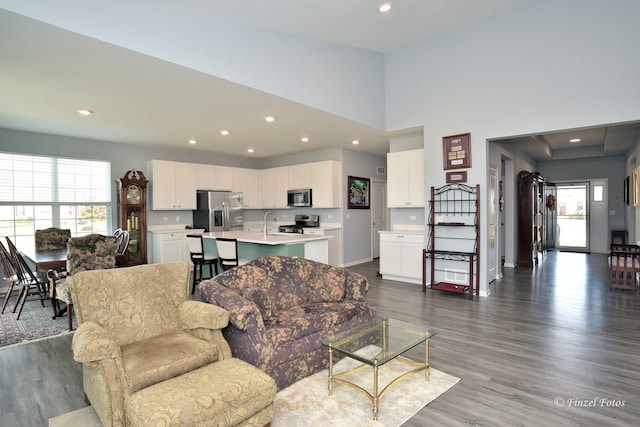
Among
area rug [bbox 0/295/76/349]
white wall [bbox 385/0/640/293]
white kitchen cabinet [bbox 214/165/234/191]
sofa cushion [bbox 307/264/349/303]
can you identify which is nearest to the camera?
sofa cushion [bbox 307/264/349/303]

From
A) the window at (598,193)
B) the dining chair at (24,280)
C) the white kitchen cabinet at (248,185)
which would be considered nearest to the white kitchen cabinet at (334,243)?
the white kitchen cabinet at (248,185)

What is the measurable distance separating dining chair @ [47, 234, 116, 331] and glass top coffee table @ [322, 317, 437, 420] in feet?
10.6

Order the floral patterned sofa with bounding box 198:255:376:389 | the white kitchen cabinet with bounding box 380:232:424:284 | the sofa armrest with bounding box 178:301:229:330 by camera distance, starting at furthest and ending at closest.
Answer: the white kitchen cabinet with bounding box 380:232:424:284, the floral patterned sofa with bounding box 198:255:376:389, the sofa armrest with bounding box 178:301:229:330

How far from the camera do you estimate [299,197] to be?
7859mm

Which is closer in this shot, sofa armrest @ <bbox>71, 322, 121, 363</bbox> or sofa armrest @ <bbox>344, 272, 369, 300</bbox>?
sofa armrest @ <bbox>71, 322, 121, 363</bbox>

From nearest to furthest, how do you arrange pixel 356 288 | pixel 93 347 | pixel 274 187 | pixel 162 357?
pixel 93 347
pixel 162 357
pixel 356 288
pixel 274 187

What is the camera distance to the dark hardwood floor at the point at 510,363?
222cm

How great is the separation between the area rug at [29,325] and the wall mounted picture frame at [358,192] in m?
5.35

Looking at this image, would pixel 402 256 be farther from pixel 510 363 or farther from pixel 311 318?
pixel 311 318

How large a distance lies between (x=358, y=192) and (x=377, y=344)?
18.6 feet

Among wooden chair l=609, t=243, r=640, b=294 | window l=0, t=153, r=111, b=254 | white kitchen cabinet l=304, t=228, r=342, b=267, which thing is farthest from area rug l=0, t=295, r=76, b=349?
wooden chair l=609, t=243, r=640, b=294

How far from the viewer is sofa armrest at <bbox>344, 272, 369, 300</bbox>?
3287 millimetres

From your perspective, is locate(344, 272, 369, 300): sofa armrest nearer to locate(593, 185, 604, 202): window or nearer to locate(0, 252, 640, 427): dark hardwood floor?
locate(0, 252, 640, 427): dark hardwood floor

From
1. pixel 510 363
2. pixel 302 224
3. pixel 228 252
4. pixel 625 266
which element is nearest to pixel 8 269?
pixel 228 252
